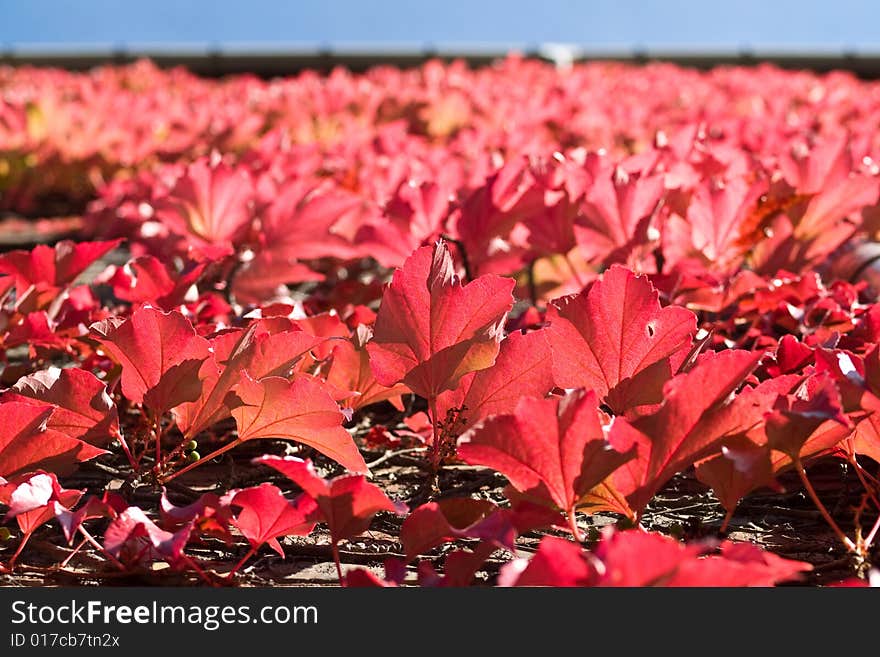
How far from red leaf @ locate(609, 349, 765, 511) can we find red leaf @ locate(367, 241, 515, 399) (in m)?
0.20

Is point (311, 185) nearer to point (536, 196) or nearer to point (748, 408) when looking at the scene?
point (536, 196)

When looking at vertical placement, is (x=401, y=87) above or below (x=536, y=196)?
above

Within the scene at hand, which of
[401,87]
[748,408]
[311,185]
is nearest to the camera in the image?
[748,408]

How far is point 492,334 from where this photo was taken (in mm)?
993

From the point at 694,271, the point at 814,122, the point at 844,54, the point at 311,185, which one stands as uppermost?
the point at 844,54

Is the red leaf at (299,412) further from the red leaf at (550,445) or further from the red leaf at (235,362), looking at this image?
the red leaf at (550,445)

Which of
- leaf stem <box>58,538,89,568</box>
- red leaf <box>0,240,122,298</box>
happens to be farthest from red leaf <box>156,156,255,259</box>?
leaf stem <box>58,538,89,568</box>

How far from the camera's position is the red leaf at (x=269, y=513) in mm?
851

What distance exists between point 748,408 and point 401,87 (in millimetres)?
4796

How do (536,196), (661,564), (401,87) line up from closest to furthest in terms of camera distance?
1. (661,564)
2. (536,196)
3. (401,87)

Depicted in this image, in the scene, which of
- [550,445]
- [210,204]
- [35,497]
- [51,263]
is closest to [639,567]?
[550,445]

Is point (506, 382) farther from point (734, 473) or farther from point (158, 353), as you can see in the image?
point (158, 353)

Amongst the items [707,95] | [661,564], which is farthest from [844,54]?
[661,564]

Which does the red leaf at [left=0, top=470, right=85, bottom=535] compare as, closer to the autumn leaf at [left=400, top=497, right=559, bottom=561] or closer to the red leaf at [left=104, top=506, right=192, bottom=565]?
the red leaf at [left=104, top=506, right=192, bottom=565]
